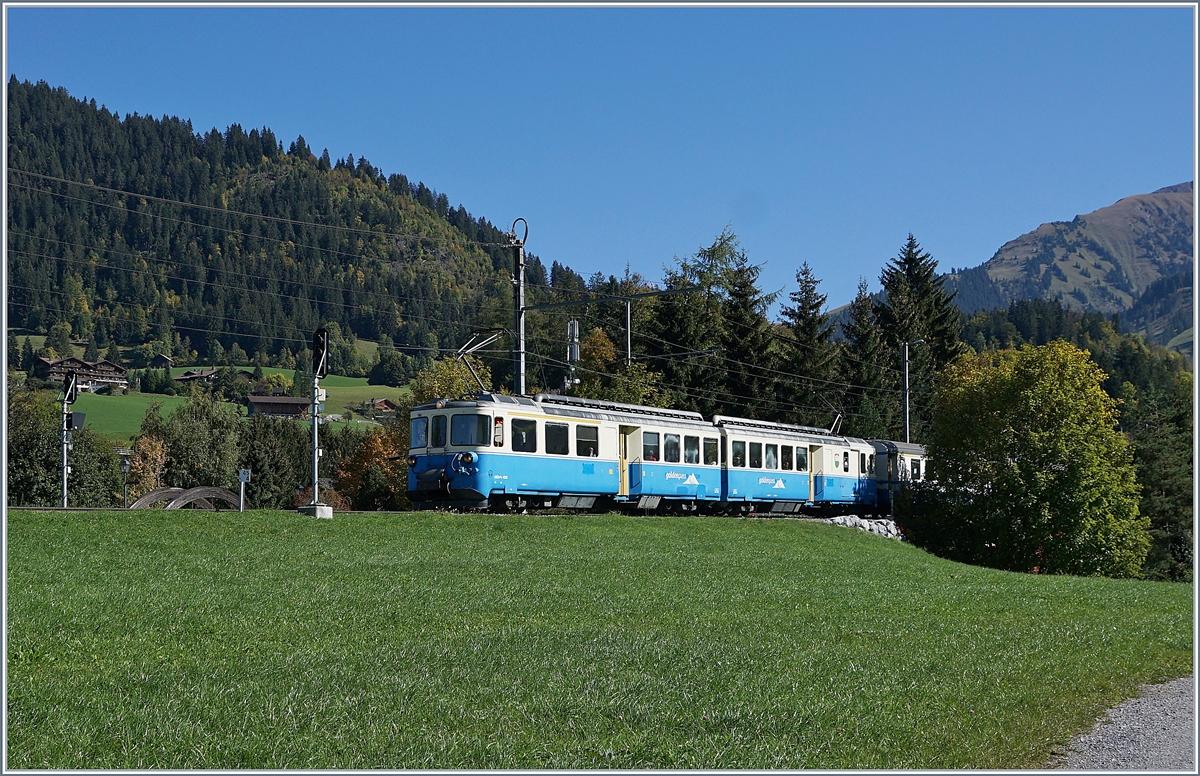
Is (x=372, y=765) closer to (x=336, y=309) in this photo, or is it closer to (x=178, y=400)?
(x=178, y=400)

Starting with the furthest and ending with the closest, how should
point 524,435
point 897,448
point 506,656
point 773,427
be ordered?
point 897,448 < point 773,427 < point 524,435 < point 506,656

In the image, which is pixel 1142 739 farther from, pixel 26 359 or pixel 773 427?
pixel 26 359

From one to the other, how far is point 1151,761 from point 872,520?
34.1 m

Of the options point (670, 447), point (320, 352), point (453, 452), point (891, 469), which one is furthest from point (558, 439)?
point (891, 469)

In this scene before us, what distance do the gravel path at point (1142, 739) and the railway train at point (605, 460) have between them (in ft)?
61.9

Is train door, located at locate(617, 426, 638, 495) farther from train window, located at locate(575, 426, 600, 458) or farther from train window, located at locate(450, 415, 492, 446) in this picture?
train window, located at locate(450, 415, 492, 446)

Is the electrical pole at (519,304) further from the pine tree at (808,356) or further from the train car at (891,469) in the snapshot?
the pine tree at (808,356)

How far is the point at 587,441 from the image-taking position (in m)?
30.6

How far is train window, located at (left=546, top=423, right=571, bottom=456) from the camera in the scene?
29.3 meters

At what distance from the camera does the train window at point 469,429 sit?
27844mm

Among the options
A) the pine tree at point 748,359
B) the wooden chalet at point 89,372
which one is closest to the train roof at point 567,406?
the pine tree at point 748,359

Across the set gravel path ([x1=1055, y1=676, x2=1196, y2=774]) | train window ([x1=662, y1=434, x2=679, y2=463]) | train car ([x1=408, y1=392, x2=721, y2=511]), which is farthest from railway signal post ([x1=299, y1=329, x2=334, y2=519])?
gravel path ([x1=1055, y1=676, x2=1196, y2=774])

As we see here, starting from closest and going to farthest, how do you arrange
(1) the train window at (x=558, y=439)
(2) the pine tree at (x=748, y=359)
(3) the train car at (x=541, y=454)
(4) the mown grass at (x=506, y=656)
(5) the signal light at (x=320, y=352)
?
(4) the mown grass at (x=506, y=656), (5) the signal light at (x=320, y=352), (3) the train car at (x=541, y=454), (1) the train window at (x=558, y=439), (2) the pine tree at (x=748, y=359)

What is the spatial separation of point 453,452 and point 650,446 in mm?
6771
